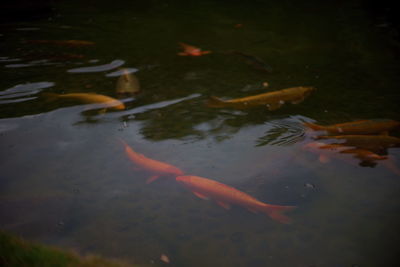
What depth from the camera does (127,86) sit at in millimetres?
Answer: 4113

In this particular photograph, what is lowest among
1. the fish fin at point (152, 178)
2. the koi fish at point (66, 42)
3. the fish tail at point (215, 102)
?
the fish fin at point (152, 178)

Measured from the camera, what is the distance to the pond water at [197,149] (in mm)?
2199

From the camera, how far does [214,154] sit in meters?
3.04

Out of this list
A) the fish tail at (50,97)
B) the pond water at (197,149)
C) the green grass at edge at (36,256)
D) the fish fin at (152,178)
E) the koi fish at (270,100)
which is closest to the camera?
the green grass at edge at (36,256)

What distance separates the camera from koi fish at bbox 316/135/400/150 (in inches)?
114

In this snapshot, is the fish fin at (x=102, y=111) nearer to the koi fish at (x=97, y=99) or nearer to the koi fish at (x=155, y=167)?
the koi fish at (x=97, y=99)

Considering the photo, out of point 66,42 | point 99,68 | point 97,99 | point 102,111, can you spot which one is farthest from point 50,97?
point 66,42

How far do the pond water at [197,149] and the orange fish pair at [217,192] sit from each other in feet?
0.18

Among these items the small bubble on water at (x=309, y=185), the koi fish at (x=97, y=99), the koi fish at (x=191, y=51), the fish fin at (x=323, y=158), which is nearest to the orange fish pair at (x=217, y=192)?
Result: the small bubble on water at (x=309, y=185)

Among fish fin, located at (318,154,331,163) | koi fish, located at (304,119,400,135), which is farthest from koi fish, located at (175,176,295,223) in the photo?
koi fish, located at (304,119,400,135)

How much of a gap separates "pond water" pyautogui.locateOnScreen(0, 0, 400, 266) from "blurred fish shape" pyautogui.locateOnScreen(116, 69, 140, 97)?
9 cm

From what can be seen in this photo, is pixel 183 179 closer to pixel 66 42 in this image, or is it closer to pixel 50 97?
pixel 50 97

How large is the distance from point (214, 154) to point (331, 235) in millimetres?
1219

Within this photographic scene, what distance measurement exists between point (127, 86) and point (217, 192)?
222cm
